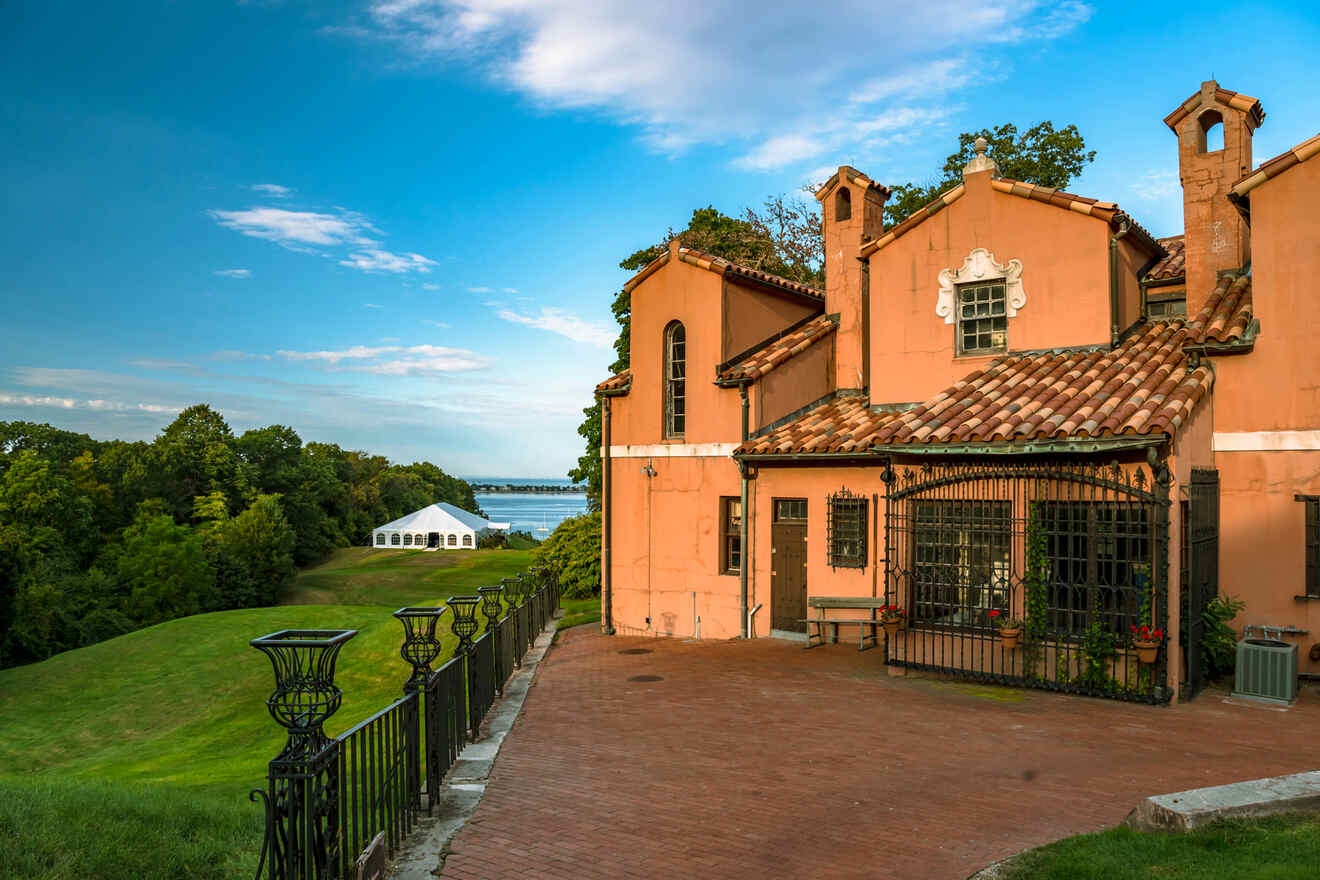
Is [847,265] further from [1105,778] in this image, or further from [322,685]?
[322,685]

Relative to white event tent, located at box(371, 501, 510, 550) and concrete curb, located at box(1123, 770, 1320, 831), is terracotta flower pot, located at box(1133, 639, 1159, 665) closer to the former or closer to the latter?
concrete curb, located at box(1123, 770, 1320, 831)

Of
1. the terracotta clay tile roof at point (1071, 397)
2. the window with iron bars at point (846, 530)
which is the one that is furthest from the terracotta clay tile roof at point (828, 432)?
the terracotta clay tile roof at point (1071, 397)

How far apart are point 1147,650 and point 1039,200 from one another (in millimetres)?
8085

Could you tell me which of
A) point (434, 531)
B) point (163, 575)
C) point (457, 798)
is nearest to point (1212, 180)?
point (457, 798)

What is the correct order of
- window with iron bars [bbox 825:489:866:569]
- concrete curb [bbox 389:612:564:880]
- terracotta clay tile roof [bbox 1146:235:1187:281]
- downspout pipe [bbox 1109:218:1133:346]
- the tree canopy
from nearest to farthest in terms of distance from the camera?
concrete curb [bbox 389:612:564:880]
downspout pipe [bbox 1109:218:1133:346]
terracotta clay tile roof [bbox 1146:235:1187:281]
window with iron bars [bbox 825:489:866:569]
the tree canopy

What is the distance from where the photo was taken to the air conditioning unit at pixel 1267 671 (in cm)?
1127

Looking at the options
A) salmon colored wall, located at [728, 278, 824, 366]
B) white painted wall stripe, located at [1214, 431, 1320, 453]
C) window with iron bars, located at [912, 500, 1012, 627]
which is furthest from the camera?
salmon colored wall, located at [728, 278, 824, 366]

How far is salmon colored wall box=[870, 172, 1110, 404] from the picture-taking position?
1478cm

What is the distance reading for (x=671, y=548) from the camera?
62.0 feet

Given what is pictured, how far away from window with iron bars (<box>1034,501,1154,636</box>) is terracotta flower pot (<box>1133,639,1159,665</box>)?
422 mm

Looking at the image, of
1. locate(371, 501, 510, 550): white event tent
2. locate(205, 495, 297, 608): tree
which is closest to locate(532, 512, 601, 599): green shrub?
locate(205, 495, 297, 608): tree

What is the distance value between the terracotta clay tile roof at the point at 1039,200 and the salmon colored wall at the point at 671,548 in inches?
222

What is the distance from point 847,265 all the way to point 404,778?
49.8ft

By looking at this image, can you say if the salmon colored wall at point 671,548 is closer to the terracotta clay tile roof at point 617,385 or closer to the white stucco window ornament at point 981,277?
the terracotta clay tile roof at point 617,385
